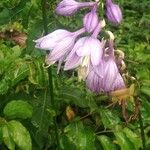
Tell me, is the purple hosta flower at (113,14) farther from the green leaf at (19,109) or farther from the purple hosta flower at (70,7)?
the green leaf at (19,109)

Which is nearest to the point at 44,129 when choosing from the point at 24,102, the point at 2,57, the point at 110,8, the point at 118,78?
the point at 24,102

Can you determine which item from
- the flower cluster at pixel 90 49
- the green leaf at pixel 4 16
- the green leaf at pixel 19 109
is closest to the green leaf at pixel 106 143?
the green leaf at pixel 19 109

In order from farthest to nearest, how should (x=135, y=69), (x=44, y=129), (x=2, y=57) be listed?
(x=135, y=69), (x=2, y=57), (x=44, y=129)

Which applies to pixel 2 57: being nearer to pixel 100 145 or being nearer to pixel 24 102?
pixel 24 102

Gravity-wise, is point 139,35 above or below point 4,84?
below

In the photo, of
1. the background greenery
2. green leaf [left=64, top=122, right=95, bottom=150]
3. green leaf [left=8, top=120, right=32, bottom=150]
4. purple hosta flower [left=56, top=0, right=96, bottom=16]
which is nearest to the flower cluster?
purple hosta flower [left=56, top=0, right=96, bottom=16]
